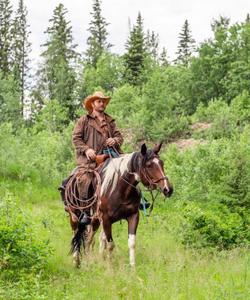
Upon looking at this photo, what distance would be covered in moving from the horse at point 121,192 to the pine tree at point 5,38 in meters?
50.2

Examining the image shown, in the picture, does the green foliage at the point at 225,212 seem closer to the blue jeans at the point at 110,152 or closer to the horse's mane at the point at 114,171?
the blue jeans at the point at 110,152

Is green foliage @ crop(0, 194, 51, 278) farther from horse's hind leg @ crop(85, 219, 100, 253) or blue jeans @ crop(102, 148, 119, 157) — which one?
blue jeans @ crop(102, 148, 119, 157)

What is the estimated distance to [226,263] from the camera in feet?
26.4

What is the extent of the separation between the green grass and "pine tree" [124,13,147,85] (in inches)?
1604

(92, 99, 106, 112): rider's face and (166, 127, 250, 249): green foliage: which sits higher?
(92, 99, 106, 112): rider's face

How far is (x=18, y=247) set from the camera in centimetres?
765

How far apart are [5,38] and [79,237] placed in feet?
177

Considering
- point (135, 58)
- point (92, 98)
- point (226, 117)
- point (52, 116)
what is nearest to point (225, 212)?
point (92, 98)

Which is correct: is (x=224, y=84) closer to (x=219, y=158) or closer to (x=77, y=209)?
(x=219, y=158)

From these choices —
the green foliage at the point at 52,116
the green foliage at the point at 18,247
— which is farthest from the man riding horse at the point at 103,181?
the green foliage at the point at 52,116

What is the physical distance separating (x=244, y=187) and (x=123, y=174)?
304cm

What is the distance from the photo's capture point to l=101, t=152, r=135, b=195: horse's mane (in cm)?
856

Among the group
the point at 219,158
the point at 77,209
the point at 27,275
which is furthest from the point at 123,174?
the point at 219,158

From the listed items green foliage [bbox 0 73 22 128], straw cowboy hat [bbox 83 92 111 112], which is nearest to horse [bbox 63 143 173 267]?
straw cowboy hat [bbox 83 92 111 112]
